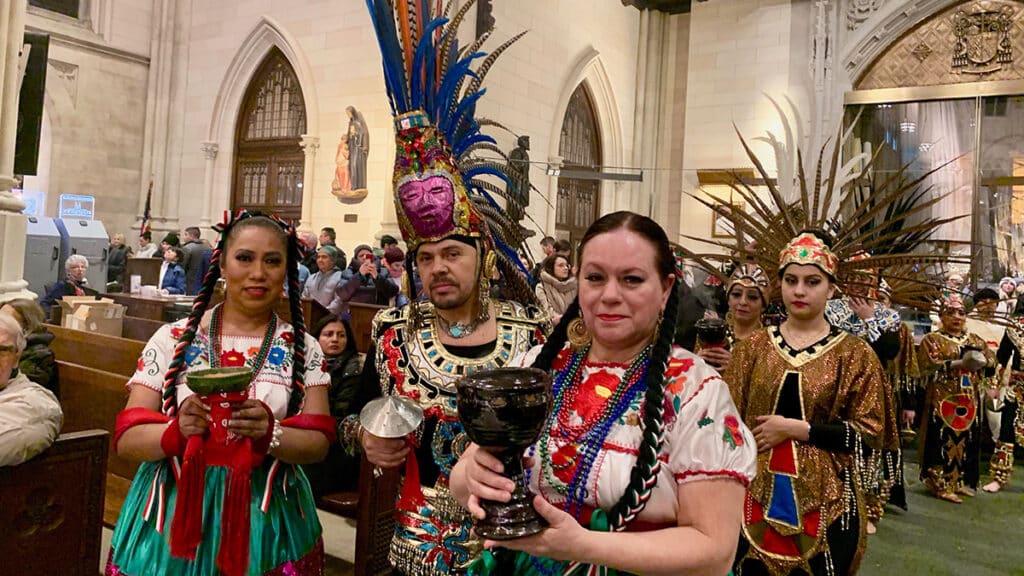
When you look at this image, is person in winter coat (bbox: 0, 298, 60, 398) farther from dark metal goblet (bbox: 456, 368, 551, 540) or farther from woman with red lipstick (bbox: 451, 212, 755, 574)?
dark metal goblet (bbox: 456, 368, 551, 540)

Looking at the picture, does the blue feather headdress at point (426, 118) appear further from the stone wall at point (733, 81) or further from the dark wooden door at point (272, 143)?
the dark wooden door at point (272, 143)

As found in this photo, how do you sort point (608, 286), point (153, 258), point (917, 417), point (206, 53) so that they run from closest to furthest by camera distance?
point (608, 286), point (917, 417), point (153, 258), point (206, 53)

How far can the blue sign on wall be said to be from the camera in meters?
13.4

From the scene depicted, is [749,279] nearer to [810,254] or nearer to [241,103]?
[810,254]

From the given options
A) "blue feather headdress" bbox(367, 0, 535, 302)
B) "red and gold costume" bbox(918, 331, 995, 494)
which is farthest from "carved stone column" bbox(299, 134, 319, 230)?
"blue feather headdress" bbox(367, 0, 535, 302)

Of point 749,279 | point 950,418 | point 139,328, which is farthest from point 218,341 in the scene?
point 950,418

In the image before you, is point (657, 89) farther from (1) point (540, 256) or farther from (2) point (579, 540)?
(2) point (579, 540)

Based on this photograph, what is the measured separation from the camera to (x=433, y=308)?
2152 mm

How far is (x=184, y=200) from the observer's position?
13.9m

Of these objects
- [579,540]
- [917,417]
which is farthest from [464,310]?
[917,417]

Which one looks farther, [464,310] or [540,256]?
[540,256]

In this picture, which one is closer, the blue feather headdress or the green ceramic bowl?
the green ceramic bowl

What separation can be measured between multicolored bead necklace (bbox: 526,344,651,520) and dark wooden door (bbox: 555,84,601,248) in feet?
39.5

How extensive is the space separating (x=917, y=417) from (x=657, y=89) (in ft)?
30.7
